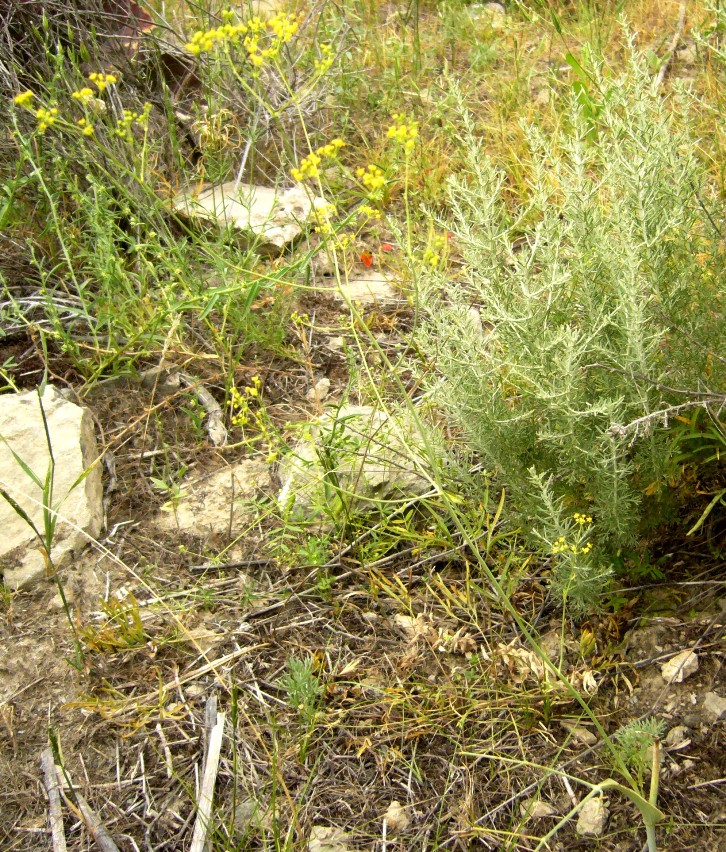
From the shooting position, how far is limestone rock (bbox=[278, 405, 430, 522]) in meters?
2.38

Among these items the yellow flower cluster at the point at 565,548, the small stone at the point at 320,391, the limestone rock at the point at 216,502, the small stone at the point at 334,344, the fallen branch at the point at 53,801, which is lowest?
the fallen branch at the point at 53,801

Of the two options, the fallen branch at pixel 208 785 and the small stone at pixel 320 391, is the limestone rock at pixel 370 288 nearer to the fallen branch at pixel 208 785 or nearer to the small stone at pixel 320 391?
the small stone at pixel 320 391

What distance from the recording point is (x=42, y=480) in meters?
2.61

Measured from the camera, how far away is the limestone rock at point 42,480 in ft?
8.23

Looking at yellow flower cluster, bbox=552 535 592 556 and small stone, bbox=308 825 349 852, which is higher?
yellow flower cluster, bbox=552 535 592 556

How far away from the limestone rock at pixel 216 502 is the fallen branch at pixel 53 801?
81cm

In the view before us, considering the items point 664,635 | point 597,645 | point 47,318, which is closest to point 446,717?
point 597,645

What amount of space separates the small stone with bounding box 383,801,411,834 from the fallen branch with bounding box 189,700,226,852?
1.37ft

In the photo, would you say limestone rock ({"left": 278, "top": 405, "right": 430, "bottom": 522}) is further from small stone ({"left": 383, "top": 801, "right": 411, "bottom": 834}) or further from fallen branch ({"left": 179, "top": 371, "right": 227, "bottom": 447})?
small stone ({"left": 383, "top": 801, "right": 411, "bottom": 834})

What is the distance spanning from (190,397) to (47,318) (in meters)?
0.74

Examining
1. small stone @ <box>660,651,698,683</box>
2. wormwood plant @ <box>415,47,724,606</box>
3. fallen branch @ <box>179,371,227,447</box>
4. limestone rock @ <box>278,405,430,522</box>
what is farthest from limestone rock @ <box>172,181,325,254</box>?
small stone @ <box>660,651,698,683</box>

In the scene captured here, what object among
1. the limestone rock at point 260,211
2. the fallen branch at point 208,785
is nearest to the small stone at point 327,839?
the fallen branch at point 208,785

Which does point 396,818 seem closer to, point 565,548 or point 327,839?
point 327,839

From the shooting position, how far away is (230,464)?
111 inches
